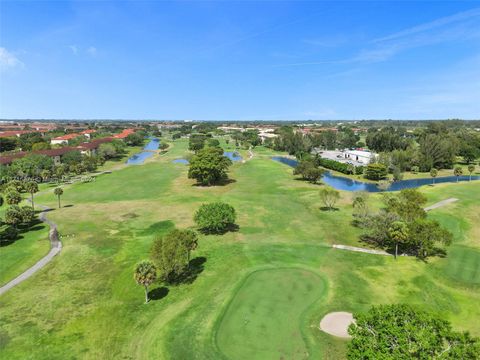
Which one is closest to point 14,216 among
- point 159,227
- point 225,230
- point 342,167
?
point 159,227

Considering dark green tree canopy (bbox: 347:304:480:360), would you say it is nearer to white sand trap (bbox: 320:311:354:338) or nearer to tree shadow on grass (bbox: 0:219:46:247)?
white sand trap (bbox: 320:311:354:338)

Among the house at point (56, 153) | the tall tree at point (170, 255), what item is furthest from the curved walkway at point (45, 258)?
the house at point (56, 153)

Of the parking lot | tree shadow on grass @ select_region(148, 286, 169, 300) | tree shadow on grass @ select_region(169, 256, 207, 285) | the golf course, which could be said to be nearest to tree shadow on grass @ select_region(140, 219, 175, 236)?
the golf course

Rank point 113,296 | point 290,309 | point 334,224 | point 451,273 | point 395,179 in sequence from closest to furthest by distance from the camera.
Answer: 1. point 290,309
2. point 113,296
3. point 451,273
4. point 334,224
5. point 395,179

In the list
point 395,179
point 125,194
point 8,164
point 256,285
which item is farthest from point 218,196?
point 8,164

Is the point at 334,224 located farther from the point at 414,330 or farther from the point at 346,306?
the point at 414,330
